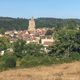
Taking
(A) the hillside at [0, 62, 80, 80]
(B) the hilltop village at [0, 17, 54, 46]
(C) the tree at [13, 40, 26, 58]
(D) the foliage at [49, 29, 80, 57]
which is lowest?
(B) the hilltop village at [0, 17, 54, 46]

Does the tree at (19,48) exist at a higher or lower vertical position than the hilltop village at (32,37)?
higher

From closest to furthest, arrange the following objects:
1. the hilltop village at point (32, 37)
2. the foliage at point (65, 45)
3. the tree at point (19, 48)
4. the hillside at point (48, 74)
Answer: the hillside at point (48, 74) → the foliage at point (65, 45) → the tree at point (19, 48) → the hilltop village at point (32, 37)

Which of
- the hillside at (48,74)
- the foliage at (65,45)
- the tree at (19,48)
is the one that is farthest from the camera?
the tree at (19,48)

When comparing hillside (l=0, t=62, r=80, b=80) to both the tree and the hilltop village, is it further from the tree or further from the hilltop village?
the hilltop village

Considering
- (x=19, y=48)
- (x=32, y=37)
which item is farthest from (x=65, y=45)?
(x=32, y=37)

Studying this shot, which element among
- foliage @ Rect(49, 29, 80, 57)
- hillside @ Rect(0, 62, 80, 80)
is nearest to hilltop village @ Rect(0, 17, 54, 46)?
foliage @ Rect(49, 29, 80, 57)

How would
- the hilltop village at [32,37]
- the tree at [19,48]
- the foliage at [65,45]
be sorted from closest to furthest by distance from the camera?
the foliage at [65,45] < the tree at [19,48] < the hilltop village at [32,37]

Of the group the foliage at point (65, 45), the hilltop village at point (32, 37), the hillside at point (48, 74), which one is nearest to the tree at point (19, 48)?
the foliage at point (65, 45)

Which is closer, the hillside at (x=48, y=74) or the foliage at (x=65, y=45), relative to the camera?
the hillside at (x=48, y=74)

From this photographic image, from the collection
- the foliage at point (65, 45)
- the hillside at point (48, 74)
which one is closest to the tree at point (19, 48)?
the foliage at point (65, 45)

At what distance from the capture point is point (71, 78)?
9250mm

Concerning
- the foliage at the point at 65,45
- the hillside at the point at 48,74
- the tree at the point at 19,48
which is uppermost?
the hillside at the point at 48,74

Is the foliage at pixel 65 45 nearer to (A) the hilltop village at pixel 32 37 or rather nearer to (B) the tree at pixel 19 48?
(B) the tree at pixel 19 48

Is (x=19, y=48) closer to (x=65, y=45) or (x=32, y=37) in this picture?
(x=65, y=45)
